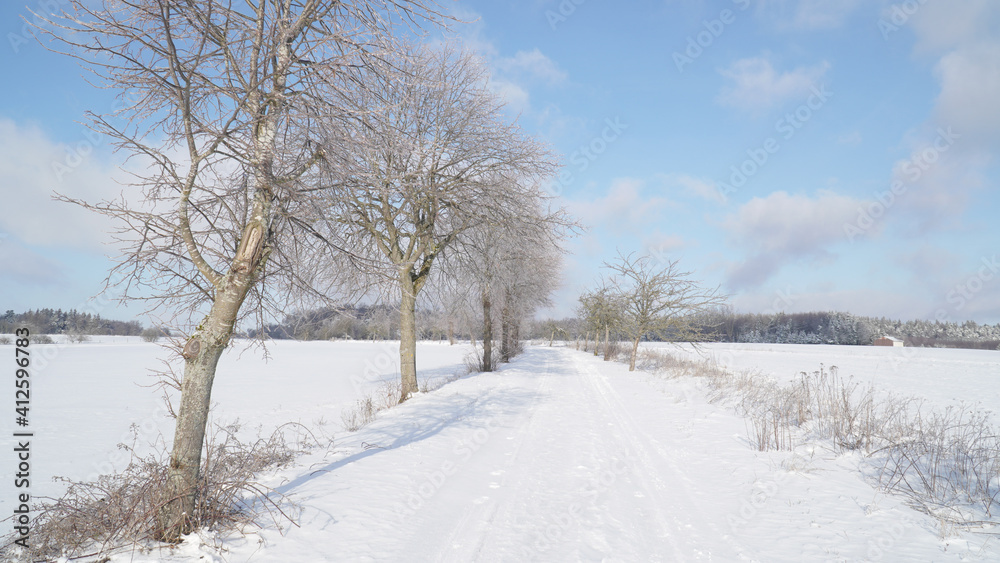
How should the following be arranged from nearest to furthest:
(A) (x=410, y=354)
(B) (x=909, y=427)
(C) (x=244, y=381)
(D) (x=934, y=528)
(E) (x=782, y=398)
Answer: (D) (x=934, y=528) → (B) (x=909, y=427) → (E) (x=782, y=398) → (A) (x=410, y=354) → (C) (x=244, y=381)

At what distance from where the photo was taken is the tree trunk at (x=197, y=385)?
3.47 metres

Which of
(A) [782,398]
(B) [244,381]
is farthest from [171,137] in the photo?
(B) [244,381]

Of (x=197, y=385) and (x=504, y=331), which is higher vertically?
(x=504, y=331)

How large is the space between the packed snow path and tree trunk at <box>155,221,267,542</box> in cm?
31

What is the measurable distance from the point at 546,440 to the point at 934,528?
15.5 feet

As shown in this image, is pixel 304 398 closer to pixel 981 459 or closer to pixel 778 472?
pixel 778 472

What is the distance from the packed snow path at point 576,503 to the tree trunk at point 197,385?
0.31 m

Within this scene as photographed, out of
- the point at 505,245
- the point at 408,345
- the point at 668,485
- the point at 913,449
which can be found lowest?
the point at 668,485

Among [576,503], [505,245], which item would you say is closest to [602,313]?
[505,245]

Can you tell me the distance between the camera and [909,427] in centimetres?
671

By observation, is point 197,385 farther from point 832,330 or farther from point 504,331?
point 832,330

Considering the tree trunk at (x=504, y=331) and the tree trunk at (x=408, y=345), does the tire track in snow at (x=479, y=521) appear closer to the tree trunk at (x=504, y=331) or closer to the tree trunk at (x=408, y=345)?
the tree trunk at (x=408, y=345)

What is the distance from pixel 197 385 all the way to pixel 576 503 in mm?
3878

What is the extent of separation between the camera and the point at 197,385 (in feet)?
12.0
